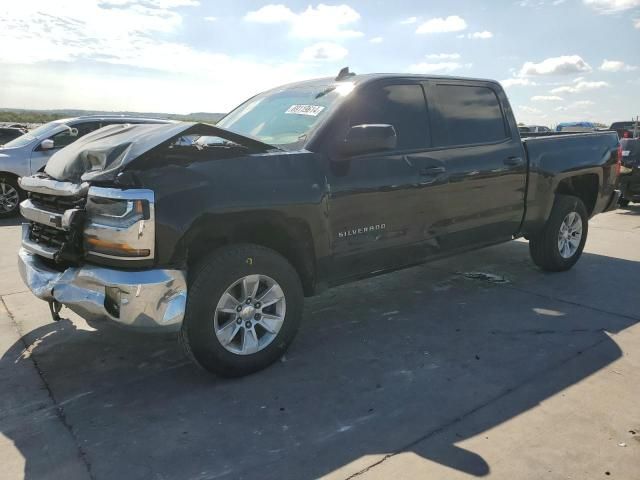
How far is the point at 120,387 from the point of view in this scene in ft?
11.1

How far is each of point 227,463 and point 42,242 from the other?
2.00 m

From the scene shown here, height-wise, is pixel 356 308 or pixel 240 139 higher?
pixel 240 139

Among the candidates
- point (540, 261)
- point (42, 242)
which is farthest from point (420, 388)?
point (540, 261)

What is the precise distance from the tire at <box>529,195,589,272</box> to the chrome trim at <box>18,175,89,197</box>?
448cm

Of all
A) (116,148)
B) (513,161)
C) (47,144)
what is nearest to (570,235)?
(513,161)

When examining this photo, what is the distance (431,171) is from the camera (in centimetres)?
434

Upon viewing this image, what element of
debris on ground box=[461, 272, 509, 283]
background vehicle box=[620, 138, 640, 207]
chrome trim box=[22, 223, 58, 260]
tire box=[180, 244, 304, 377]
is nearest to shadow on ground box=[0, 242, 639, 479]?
tire box=[180, 244, 304, 377]

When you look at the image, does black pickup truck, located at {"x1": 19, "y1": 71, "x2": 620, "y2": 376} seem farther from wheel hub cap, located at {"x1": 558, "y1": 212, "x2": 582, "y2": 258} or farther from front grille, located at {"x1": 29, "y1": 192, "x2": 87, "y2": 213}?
wheel hub cap, located at {"x1": 558, "y1": 212, "x2": 582, "y2": 258}

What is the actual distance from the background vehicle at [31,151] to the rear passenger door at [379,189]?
6326mm

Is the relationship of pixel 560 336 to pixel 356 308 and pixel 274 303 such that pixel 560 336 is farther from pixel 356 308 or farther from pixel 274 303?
pixel 274 303

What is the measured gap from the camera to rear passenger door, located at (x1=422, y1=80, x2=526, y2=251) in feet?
14.7

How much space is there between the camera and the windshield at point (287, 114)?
3.96m

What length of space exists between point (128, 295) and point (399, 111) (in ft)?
8.25

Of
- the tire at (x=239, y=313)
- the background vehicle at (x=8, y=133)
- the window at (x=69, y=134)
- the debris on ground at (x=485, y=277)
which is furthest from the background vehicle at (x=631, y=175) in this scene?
the background vehicle at (x=8, y=133)
